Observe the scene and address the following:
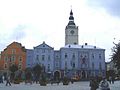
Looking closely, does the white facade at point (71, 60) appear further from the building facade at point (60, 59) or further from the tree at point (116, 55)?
the tree at point (116, 55)

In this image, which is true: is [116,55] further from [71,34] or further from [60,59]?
[71,34]

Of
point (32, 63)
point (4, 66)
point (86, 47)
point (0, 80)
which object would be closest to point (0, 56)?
point (4, 66)

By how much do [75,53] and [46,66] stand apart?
33.1 ft

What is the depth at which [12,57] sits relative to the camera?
102 metres

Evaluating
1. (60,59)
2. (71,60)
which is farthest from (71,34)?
(60,59)

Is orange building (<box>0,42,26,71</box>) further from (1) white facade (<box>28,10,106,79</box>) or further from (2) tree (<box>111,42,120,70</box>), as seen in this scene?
(2) tree (<box>111,42,120,70</box>)

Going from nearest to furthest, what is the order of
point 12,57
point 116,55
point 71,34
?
point 116,55 → point 12,57 → point 71,34

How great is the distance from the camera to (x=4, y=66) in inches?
4021

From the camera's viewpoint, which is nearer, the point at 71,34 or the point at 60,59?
the point at 60,59

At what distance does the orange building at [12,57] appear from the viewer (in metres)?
102

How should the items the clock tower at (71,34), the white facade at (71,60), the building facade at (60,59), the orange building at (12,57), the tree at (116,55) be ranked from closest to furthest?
the tree at (116,55)
the orange building at (12,57)
the building facade at (60,59)
the white facade at (71,60)
the clock tower at (71,34)

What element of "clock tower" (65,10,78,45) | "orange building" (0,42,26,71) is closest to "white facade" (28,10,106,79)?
"orange building" (0,42,26,71)

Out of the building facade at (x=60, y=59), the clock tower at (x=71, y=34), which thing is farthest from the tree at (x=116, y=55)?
the clock tower at (x=71, y=34)

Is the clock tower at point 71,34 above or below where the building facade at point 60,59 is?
above
